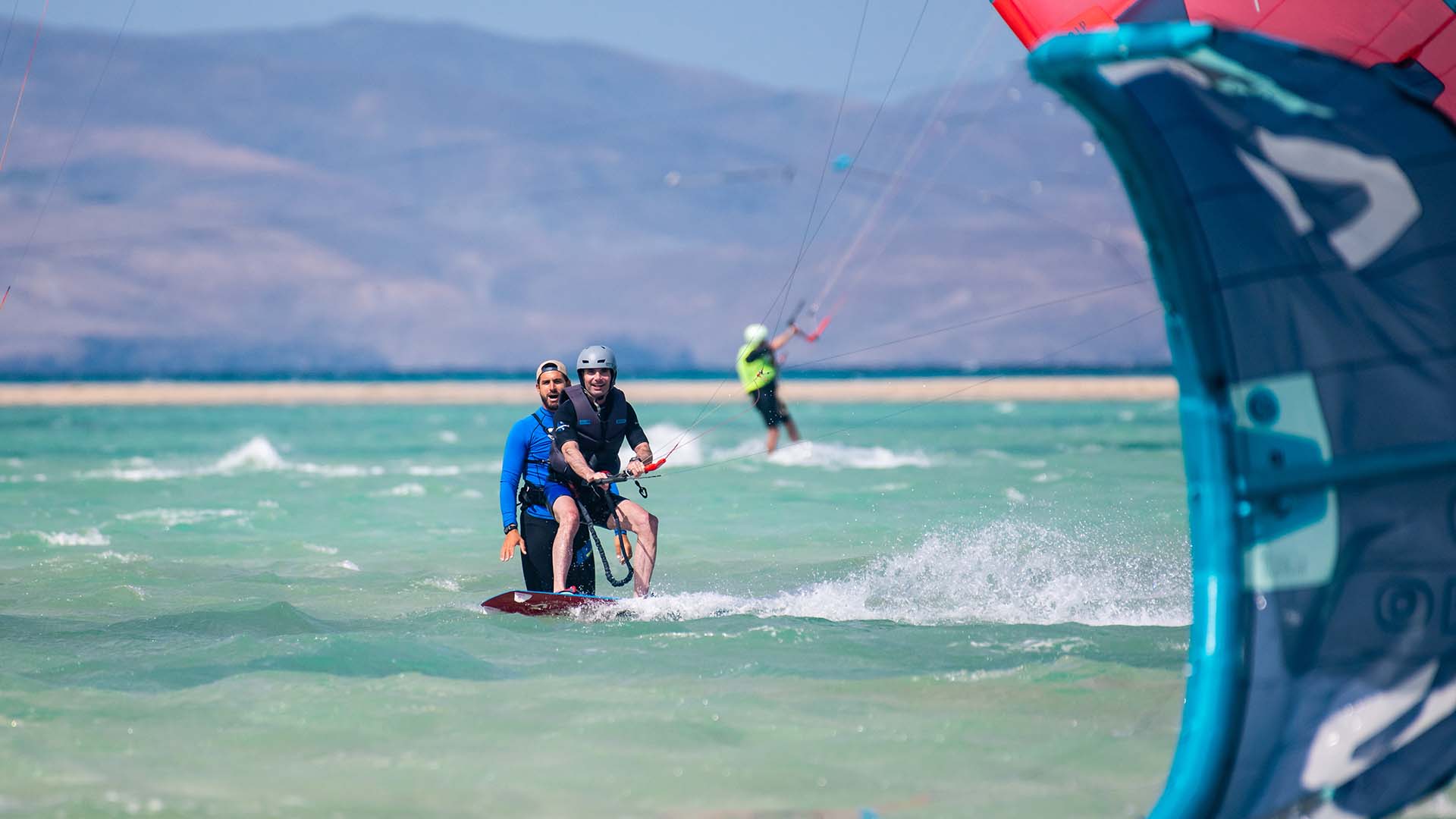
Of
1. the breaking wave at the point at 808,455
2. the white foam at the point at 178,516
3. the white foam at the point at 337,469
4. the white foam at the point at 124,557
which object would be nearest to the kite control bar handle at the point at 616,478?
the white foam at the point at 124,557

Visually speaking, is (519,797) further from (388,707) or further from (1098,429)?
(1098,429)

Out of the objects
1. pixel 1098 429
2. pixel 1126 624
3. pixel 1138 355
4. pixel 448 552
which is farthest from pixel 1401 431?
pixel 1138 355

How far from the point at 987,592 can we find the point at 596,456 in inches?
100

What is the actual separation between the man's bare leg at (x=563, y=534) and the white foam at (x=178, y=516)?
7356mm

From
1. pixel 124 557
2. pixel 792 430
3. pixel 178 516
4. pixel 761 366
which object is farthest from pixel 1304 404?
pixel 792 430

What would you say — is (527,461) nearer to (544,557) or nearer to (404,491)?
(544,557)

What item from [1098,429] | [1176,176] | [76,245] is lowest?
[1098,429]

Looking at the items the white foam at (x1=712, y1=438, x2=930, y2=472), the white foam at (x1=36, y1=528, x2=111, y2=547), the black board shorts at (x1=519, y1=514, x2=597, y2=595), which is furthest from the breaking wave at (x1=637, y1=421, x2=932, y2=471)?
the black board shorts at (x1=519, y1=514, x2=597, y2=595)

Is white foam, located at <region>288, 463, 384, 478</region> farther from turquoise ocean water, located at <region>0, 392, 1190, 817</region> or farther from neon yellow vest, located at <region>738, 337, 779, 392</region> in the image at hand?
neon yellow vest, located at <region>738, 337, 779, 392</region>

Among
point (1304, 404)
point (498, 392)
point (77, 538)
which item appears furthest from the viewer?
point (498, 392)

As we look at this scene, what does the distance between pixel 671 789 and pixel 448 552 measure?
24.3 feet

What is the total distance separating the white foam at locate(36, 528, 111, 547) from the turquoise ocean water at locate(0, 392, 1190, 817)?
7 centimetres

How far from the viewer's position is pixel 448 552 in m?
12.3

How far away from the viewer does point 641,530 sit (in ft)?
27.0
